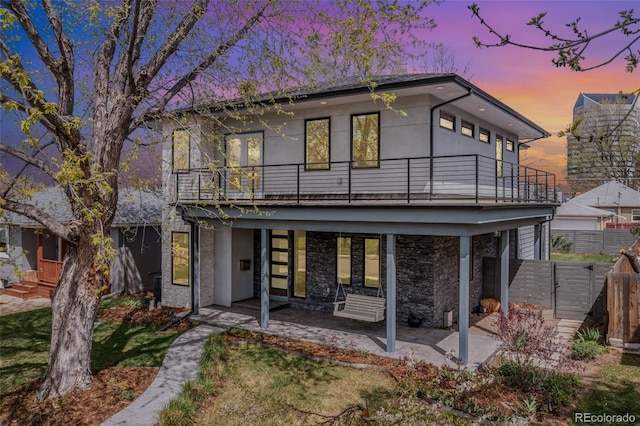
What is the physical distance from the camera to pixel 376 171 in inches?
484

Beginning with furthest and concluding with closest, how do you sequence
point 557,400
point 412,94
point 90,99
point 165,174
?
1. point 165,174
2. point 412,94
3. point 90,99
4. point 557,400

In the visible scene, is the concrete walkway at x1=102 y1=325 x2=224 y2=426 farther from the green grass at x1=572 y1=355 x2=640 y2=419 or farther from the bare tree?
the green grass at x1=572 y1=355 x2=640 y2=419

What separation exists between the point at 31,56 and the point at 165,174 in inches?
264

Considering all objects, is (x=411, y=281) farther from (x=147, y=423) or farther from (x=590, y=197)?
(x=590, y=197)

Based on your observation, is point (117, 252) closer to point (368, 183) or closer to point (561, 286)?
point (368, 183)

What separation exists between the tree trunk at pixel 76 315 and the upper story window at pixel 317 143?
6.75 meters

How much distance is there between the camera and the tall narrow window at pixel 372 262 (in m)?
13.2

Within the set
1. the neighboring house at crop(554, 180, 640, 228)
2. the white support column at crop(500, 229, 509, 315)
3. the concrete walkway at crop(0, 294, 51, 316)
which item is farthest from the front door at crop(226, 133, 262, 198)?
the neighboring house at crop(554, 180, 640, 228)

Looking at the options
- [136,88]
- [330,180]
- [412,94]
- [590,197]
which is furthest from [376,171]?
[590,197]

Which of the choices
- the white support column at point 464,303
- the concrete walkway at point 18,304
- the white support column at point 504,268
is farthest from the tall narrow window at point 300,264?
the concrete walkway at point 18,304

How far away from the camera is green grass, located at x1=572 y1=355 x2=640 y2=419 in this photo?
7.43 meters

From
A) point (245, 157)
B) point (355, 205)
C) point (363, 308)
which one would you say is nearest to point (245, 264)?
point (245, 157)

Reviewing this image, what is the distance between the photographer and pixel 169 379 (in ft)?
28.7

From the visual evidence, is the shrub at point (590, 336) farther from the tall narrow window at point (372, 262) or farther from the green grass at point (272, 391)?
the green grass at point (272, 391)
